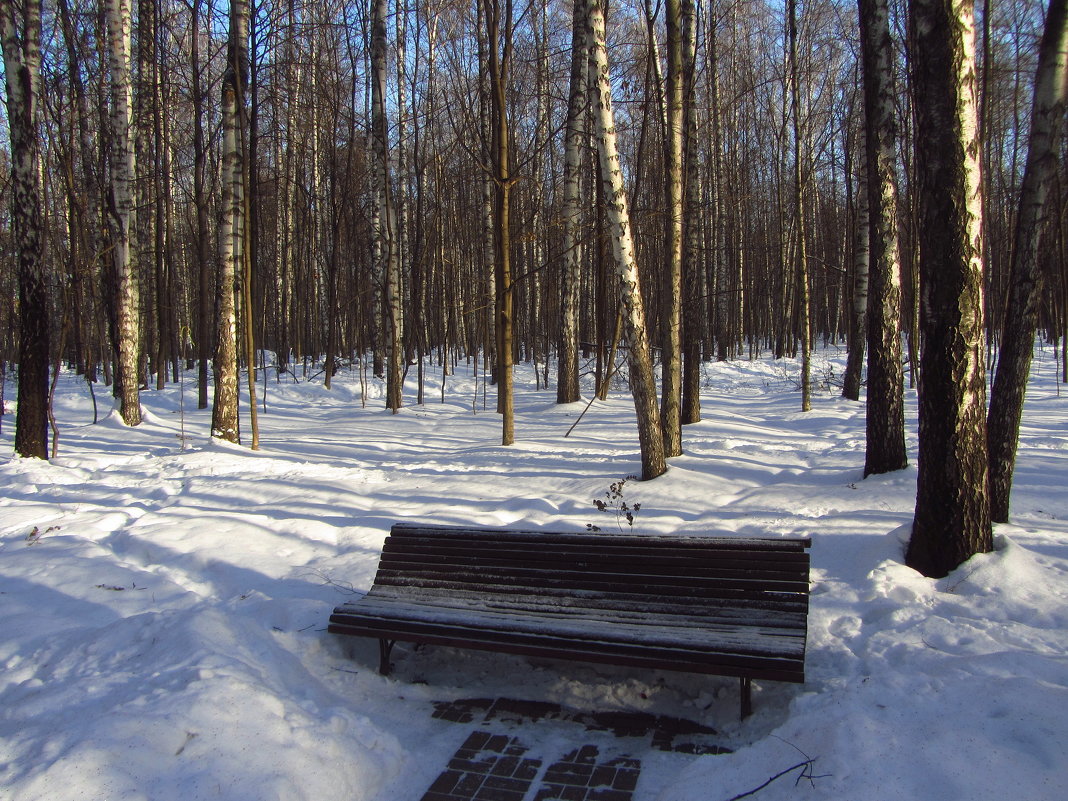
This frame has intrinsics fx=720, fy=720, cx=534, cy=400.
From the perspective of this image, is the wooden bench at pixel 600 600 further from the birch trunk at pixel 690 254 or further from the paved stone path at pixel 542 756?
the birch trunk at pixel 690 254

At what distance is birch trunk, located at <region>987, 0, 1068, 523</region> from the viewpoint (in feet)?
16.1

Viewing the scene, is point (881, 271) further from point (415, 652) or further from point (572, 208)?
point (572, 208)

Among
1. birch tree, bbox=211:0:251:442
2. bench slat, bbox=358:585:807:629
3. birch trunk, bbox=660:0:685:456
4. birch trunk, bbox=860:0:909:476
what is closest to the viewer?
bench slat, bbox=358:585:807:629

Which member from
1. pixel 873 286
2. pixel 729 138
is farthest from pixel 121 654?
pixel 729 138

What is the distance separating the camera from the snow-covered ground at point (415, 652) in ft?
9.02

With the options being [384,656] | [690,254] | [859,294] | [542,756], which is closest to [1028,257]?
[542,756]

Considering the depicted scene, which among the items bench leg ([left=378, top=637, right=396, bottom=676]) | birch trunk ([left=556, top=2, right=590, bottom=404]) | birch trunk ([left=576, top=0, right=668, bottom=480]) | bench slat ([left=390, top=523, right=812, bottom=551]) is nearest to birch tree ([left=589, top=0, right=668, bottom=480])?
birch trunk ([left=576, top=0, right=668, bottom=480])

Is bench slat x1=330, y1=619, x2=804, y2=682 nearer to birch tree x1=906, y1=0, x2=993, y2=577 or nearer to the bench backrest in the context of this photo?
the bench backrest

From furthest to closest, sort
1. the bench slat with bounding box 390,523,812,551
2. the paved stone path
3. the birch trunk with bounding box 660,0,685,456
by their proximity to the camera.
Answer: the birch trunk with bounding box 660,0,685,456
the bench slat with bounding box 390,523,812,551
the paved stone path

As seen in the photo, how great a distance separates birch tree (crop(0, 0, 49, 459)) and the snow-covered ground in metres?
0.77

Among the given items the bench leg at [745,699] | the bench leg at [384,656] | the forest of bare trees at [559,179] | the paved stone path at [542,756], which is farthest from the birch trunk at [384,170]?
the bench leg at [745,699]

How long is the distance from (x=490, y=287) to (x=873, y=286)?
1103 cm

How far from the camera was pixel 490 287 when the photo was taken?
1714cm

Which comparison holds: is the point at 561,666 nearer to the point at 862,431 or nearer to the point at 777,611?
the point at 777,611
